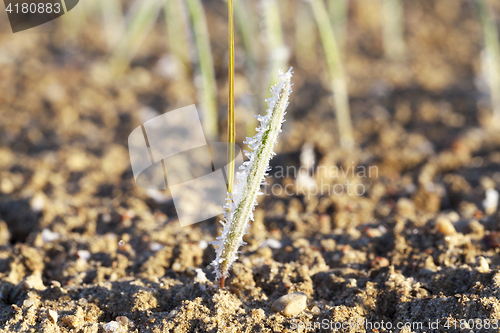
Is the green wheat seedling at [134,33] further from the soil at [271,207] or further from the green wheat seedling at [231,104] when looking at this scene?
the green wheat seedling at [231,104]

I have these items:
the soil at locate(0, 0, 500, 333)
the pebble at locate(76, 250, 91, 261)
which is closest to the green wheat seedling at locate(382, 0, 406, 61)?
the soil at locate(0, 0, 500, 333)

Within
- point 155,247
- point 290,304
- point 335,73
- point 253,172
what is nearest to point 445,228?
point 290,304

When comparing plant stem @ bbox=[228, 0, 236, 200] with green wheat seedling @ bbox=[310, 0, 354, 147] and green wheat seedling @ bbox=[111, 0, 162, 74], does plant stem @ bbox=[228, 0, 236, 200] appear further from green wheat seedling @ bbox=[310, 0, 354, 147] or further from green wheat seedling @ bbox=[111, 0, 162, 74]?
green wheat seedling @ bbox=[111, 0, 162, 74]

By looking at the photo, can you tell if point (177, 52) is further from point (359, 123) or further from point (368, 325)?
point (368, 325)

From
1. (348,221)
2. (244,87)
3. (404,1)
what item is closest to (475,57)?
(404,1)

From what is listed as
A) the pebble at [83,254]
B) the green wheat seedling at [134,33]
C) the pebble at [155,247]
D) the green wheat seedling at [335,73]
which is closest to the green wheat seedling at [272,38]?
the green wheat seedling at [335,73]

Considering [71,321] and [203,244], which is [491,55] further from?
[71,321]
